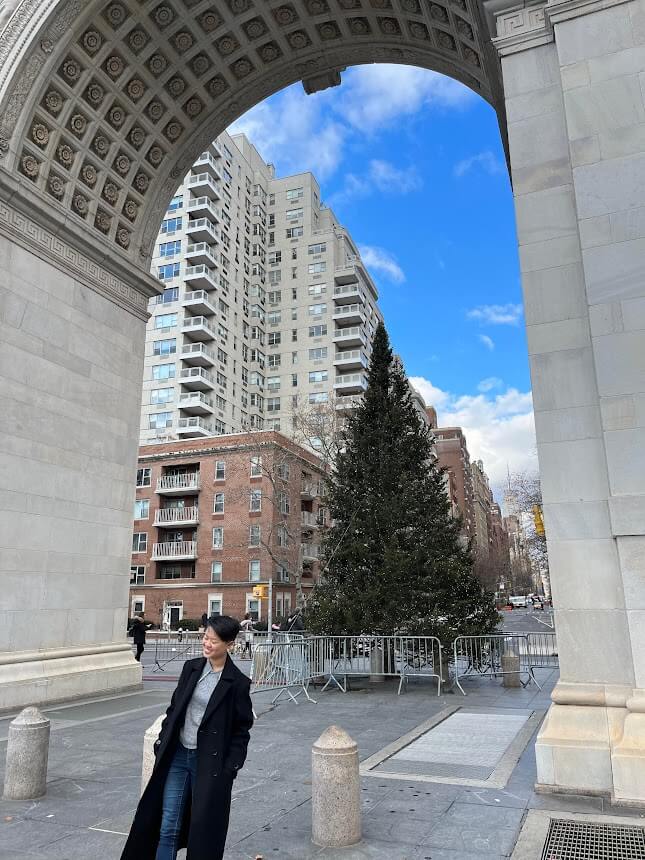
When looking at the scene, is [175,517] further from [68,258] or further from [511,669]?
[511,669]

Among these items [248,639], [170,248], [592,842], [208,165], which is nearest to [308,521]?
[248,639]

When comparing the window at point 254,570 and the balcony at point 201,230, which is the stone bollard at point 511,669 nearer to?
the window at point 254,570

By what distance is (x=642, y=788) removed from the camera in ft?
19.5

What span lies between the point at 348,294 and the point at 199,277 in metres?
17.8

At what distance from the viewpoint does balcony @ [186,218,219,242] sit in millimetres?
67000

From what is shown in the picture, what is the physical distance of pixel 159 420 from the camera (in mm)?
63875

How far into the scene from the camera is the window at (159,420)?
208 feet

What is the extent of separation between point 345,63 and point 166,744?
18.5 metres

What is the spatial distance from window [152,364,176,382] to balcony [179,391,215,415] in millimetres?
2654

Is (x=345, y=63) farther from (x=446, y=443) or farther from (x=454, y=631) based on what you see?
(x=446, y=443)

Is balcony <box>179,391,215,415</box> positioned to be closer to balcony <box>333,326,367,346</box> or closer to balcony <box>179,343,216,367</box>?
balcony <box>179,343,216,367</box>

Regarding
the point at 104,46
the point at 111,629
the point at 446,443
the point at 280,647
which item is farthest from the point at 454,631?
the point at 446,443

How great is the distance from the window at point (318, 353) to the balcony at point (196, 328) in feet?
45.5

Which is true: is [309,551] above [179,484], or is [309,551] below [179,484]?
below
